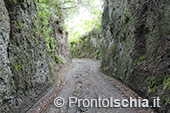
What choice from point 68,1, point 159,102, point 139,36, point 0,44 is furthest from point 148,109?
point 68,1

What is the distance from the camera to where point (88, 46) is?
2619 centimetres

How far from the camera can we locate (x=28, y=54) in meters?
4.88

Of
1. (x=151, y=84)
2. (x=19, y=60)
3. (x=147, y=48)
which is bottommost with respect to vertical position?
(x=151, y=84)

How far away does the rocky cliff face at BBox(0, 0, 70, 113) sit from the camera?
3.35 meters

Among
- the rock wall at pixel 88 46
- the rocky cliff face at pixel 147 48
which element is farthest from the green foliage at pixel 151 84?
the rock wall at pixel 88 46

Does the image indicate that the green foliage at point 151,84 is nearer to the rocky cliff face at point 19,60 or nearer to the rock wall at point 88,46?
the rocky cliff face at point 19,60

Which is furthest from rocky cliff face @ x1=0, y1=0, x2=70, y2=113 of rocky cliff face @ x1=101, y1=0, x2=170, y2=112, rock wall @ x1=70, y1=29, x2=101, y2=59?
rock wall @ x1=70, y1=29, x2=101, y2=59

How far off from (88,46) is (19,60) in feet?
73.3

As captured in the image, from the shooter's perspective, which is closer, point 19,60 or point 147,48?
point 19,60

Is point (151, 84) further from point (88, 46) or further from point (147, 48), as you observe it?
point (88, 46)

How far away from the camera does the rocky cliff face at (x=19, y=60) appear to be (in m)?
3.35

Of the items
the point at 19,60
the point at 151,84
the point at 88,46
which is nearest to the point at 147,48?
the point at 151,84

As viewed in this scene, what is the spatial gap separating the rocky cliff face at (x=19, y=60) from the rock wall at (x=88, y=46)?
1563 centimetres

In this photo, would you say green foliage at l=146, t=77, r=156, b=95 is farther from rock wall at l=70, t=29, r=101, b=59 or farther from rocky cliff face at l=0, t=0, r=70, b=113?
rock wall at l=70, t=29, r=101, b=59
